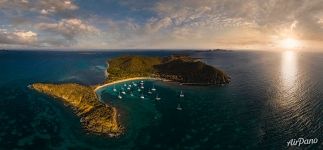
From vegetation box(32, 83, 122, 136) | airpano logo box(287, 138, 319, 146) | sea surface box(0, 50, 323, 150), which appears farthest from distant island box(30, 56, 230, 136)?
airpano logo box(287, 138, 319, 146)

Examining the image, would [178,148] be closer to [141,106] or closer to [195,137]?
[195,137]

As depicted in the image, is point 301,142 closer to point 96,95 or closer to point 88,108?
point 88,108

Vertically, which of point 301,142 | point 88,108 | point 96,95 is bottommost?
point 301,142

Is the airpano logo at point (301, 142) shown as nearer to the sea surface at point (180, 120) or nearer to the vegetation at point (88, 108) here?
the sea surface at point (180, 120)

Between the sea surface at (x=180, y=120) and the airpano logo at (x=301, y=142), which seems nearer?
the airpano logo at (x=301, y=142)

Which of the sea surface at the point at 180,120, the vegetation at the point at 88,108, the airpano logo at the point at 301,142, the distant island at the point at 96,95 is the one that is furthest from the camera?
the distant island at the point at 96,95

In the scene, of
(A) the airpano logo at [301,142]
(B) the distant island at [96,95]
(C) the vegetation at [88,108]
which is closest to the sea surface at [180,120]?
(A) the airpano logo at [301,142]

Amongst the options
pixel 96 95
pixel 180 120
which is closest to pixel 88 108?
pixel 96 95

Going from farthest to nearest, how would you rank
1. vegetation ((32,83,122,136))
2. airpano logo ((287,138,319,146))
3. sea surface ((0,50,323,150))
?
vegetation ((32,83,122,136)) < sea surface ((0,50,323,150)) < airpano logo ((287,138,319,146))

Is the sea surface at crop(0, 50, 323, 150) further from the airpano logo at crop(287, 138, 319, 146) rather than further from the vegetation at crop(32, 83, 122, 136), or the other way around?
the vegetation at crop(32, 83, 122, 136)
